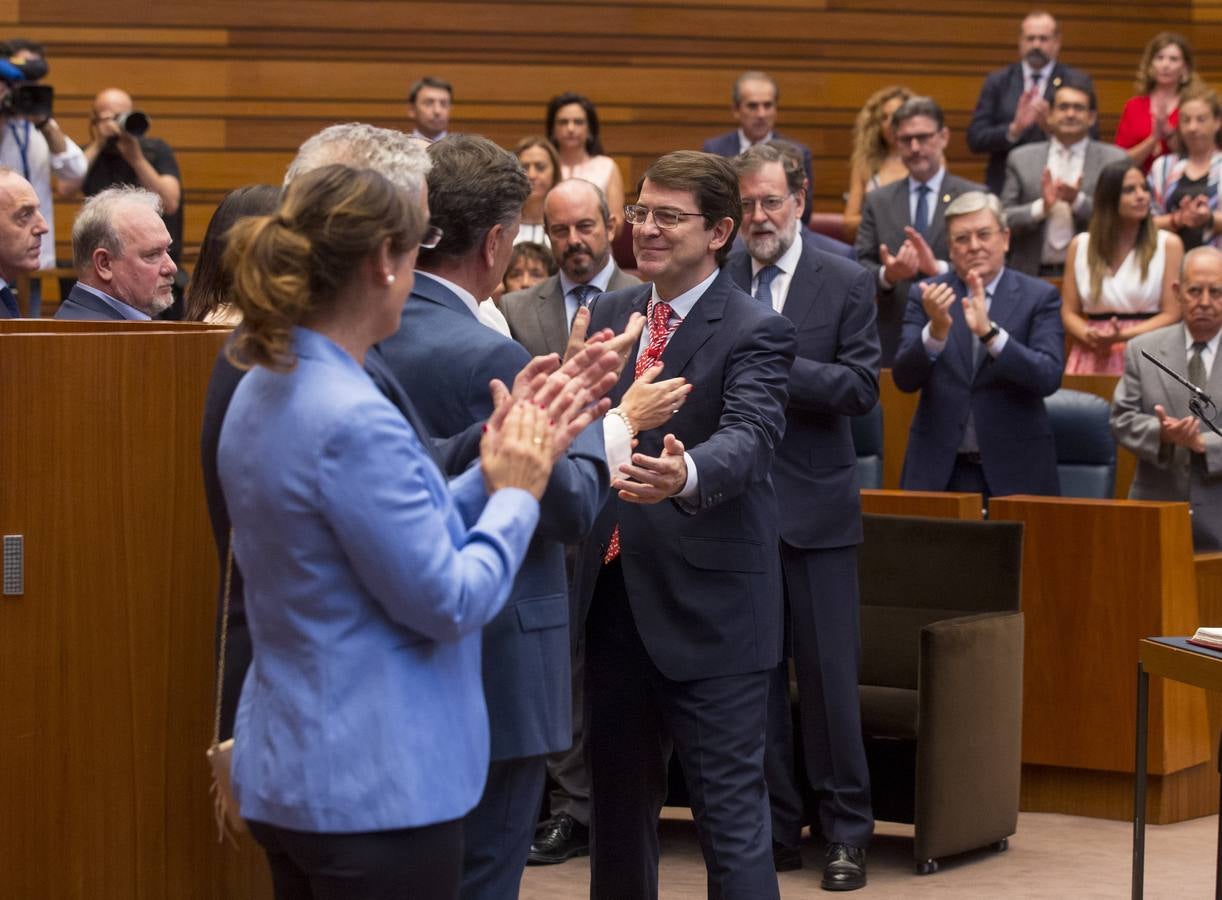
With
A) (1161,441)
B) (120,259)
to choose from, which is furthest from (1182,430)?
(120,259)

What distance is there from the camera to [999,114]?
309 inches

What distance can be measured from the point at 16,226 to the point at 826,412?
1.94 m

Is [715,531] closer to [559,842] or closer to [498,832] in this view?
[498,832]

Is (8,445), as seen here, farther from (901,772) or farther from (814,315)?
(901,772)

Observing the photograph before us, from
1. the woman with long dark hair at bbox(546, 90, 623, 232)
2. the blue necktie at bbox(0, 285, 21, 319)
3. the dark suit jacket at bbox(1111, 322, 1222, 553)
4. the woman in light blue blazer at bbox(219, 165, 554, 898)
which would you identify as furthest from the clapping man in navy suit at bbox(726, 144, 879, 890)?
the woman with long dark hair at bbox(546, 90, 623, 232)

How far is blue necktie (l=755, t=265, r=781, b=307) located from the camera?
382 centimetres

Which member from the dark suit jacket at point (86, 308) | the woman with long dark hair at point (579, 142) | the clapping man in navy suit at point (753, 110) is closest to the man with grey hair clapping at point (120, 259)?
the dark suit jacket at point (86, 308)

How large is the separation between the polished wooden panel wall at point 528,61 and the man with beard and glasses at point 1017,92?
47.6 inches

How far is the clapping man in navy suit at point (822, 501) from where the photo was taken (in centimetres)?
371

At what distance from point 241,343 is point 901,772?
2.69m

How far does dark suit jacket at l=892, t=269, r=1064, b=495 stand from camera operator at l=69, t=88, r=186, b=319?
287 cm

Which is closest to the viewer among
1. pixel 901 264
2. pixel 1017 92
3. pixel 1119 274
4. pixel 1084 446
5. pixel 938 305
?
pixel 938 305

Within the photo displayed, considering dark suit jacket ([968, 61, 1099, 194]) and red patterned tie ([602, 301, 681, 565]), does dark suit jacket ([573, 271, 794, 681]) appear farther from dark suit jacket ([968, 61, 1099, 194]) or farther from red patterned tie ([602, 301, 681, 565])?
dark suit jacket ([968, 61, 1099, 194])

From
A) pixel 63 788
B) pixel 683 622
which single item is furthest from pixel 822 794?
pixel 63 788
